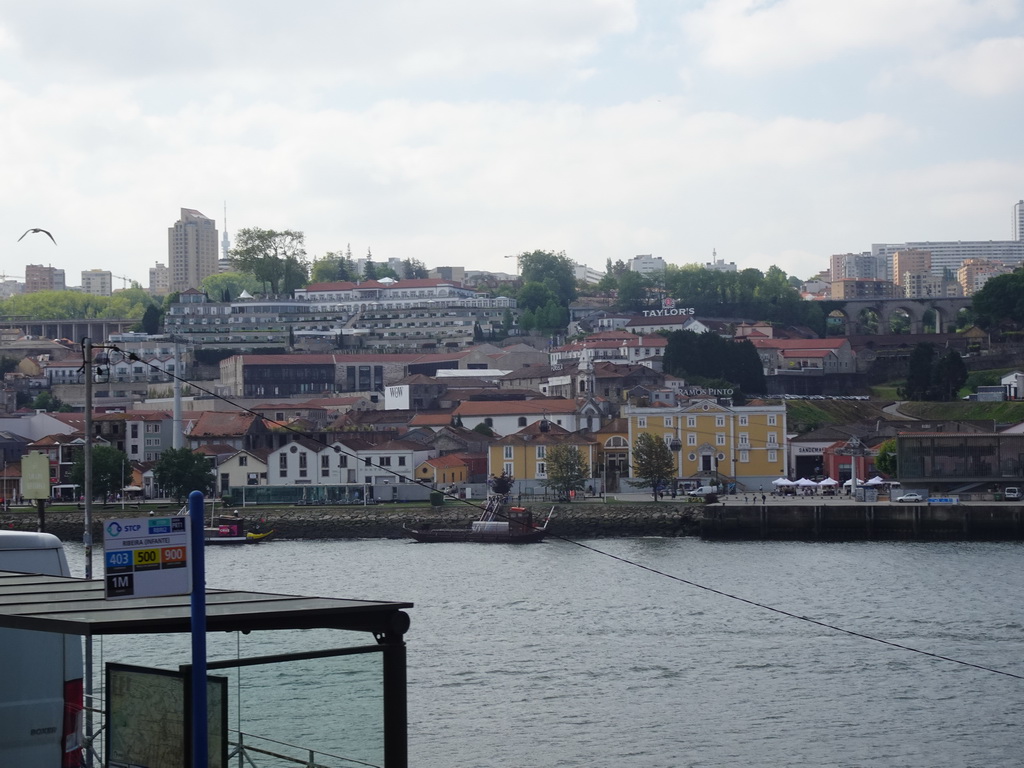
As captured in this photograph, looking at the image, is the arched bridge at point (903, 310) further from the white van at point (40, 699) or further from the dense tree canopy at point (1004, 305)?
the white van at point (40, 699)

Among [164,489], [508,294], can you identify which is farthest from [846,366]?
[164,489]

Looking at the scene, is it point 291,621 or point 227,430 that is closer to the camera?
point 291,621

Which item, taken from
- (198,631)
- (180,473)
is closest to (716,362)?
(180,473)

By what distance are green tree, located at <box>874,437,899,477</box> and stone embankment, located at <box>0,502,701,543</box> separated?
6.17 meters

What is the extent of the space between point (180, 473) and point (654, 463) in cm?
1134

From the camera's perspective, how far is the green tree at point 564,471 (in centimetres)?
3591

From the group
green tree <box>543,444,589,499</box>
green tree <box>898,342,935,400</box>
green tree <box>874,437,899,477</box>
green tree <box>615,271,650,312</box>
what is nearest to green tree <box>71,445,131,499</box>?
green tree <box>543,444,589,499</box>

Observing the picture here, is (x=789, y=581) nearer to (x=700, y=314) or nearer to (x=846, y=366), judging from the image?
(x=846, y=366)

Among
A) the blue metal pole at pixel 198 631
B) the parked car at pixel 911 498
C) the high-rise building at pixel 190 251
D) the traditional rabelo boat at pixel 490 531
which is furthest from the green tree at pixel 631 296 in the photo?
the blue metal pole at pixel 198 631

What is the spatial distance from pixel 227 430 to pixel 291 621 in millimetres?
39473

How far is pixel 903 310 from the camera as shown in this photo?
74.2 metres

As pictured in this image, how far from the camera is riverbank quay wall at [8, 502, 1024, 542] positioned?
28641 mm

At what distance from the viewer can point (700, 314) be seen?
75.6 m

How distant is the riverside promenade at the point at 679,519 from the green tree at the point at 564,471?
40.8 inches
